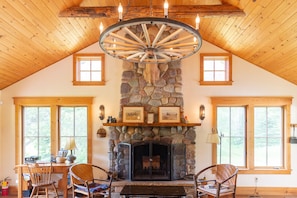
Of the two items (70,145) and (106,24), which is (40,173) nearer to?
(70,145)

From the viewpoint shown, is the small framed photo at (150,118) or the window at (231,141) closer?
the small framed photo at (150,118)

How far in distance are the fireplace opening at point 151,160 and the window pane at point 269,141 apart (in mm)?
2186

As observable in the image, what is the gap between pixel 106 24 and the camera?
523cm

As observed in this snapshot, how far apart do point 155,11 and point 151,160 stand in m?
3.17

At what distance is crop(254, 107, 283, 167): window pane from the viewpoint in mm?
5785

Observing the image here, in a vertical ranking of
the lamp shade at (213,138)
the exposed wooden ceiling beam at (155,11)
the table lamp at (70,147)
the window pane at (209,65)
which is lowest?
the table lamp at (70,147)

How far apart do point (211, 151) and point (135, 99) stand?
219 cm

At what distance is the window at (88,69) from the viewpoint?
583 cm

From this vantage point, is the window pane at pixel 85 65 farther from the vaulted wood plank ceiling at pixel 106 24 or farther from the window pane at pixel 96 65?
the vaulted wood plank ceiling at pixel 106 24

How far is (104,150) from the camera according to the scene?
228 inches

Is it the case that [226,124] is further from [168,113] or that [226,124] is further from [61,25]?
[61,25]

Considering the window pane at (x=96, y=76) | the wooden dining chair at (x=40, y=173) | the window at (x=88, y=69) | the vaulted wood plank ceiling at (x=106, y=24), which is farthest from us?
the window pane at (x=96, y=76)

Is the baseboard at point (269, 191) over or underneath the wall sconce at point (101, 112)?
underneath

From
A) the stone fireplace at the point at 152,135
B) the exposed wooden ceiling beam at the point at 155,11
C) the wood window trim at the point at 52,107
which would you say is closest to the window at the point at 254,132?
the stone fireplace at the point at 152,135
